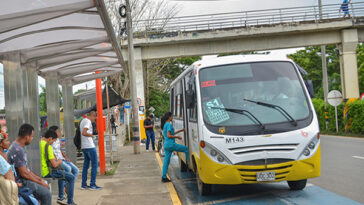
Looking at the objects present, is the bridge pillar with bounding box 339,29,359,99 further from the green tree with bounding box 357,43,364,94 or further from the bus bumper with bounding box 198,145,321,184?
the bus bumper with bounding box 198,145,321,184

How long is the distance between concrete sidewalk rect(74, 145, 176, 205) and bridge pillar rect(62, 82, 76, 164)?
0.81 meters

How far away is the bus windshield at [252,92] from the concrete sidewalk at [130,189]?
6.54ft

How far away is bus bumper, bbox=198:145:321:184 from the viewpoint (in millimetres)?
7156

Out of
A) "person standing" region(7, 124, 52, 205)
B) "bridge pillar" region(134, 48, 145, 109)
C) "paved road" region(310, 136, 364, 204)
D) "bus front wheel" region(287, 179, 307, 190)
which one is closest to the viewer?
"person standing" region(7, 124, 52, 205)

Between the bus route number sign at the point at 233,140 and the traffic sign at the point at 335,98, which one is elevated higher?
the traffic sign at the point at 335,98

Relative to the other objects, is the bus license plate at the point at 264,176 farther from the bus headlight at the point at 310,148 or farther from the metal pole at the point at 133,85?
the metal pole at the point at 133,85

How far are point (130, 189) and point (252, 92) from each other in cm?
361

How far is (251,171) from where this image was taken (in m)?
7.16

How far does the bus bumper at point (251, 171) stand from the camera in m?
7.16

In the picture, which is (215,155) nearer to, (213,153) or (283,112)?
(213,153)

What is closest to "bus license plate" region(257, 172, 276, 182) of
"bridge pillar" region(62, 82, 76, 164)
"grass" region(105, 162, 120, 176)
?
"bridge pillar" region(62, 82, 76, 164)

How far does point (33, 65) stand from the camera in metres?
7.83

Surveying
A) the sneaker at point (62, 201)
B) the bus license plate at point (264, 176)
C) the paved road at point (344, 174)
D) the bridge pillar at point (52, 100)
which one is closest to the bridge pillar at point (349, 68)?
the paved road at point (344, 174)

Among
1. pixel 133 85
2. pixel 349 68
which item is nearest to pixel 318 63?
pixel 349 68
